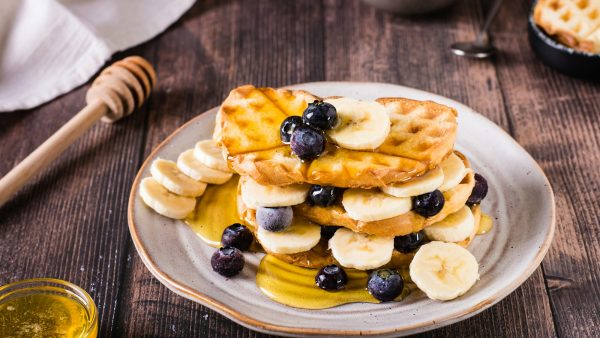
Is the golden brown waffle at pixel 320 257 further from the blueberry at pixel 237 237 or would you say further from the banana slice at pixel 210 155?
the banana slice at pixel 210 155

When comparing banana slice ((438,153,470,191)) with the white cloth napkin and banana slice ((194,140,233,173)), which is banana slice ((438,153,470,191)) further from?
the white cloth napkin

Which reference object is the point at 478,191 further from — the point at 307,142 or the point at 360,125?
the point at 307,142

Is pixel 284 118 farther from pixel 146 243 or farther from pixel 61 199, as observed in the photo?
pixel 61 199

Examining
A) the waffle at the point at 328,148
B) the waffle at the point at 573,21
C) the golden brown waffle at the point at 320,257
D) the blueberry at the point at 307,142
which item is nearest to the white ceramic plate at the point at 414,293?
the golden brown waffle at the point at 320,257

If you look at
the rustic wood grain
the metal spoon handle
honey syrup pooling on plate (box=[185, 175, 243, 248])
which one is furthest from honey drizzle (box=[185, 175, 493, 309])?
the metal spoon handle

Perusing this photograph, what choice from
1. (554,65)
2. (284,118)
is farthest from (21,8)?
(554,65)

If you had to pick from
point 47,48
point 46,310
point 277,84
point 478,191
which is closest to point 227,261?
point 46,310

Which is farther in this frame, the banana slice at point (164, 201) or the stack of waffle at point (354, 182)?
the banana slice at point (164, 201)
